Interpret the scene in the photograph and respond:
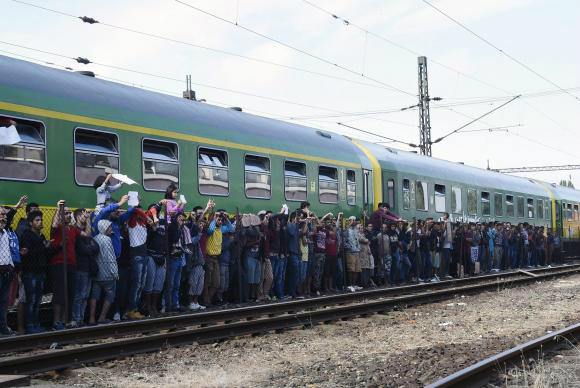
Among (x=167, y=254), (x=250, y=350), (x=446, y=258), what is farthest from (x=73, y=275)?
(x=446, y=258)

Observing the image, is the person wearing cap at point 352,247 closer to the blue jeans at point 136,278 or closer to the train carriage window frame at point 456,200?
the blue jeans at point 136,278

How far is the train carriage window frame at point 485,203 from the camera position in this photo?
28000 millimetres

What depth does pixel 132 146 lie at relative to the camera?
1263 cm

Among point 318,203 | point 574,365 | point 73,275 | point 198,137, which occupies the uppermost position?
point 198,137

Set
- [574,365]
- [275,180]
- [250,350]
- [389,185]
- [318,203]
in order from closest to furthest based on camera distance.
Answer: [574,365], [250,350], [275,180], [318,203], [389,185]

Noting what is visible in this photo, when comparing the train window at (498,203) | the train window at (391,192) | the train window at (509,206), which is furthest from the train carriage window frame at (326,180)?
the train window at (509,206)

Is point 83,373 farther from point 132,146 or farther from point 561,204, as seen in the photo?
point 561,204

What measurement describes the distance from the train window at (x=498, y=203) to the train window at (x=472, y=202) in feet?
6.88

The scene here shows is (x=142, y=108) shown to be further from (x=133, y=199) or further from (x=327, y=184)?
(x=327, y=184)

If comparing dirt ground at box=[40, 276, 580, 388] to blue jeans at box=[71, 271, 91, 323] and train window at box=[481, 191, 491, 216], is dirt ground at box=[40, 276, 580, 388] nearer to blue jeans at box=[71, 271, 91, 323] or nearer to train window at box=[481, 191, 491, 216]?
blue jeans at box=[71, 271, 91, 323]

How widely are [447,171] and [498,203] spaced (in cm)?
487

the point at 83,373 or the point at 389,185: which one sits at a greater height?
the point at 389,185

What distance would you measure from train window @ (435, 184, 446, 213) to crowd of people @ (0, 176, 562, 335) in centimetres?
221

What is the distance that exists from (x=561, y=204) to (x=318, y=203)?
22.4 metres
